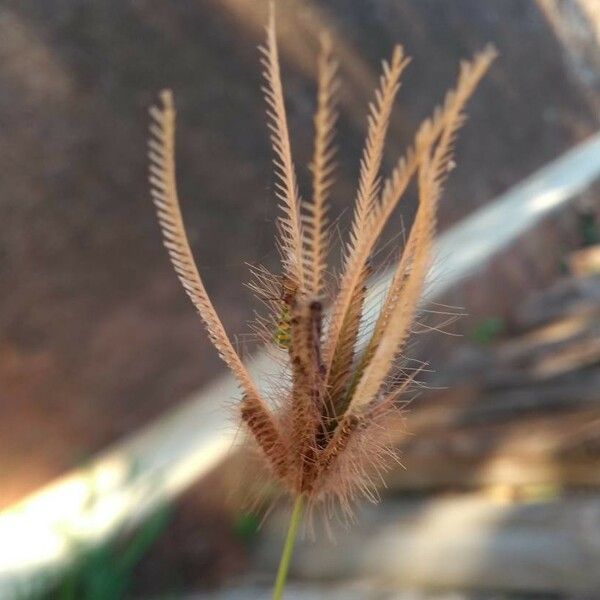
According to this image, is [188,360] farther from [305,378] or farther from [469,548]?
[305,378]

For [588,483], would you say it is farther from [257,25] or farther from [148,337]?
[257,25]

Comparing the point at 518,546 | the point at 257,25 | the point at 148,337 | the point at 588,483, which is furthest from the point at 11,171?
the point at 588,483

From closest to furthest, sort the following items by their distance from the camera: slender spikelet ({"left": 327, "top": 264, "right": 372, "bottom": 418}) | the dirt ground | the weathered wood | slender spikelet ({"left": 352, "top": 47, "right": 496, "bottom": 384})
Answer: slender spikelet ({"left": 352, "top": 47, "right": 496, "bottom": 384})
slender spikelet ({"left": 327, "top": 264, "right": 372, "bottom": 418})
the weathered wood
the dirt ground

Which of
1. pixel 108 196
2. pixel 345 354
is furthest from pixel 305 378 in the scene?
pixel 108 196

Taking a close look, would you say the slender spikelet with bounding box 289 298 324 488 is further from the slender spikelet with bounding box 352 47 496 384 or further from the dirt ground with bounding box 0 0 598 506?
the dirt ground with bounding box 0 0 598 506

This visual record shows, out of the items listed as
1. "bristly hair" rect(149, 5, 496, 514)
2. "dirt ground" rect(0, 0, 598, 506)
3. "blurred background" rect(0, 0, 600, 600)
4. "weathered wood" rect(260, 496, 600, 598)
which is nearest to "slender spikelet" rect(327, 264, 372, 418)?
"bristly hair" rect(149, 5, 496, 514)

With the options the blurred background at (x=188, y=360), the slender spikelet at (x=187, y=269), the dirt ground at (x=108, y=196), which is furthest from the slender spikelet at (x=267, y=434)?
the dirt ground at (x=108, y=196)
